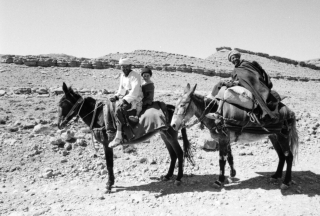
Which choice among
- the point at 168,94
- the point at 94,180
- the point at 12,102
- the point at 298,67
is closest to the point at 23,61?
the point at 12,102

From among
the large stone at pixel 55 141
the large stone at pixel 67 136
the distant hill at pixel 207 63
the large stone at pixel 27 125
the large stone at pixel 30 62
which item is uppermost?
the distant hill at pixel 207 63

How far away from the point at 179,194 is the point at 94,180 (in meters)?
2.14

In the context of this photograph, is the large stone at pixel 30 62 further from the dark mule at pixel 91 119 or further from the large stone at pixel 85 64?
the dark mule at pixel 91 119

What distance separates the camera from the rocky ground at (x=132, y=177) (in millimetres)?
4969

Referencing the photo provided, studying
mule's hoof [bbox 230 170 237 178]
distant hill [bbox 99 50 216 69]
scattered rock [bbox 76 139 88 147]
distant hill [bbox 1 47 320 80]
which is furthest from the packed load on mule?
distant hill [bbox 99 50 216 69]

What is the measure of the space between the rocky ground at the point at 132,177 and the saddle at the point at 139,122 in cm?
122

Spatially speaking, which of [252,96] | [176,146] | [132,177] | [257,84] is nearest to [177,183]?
[176,146]

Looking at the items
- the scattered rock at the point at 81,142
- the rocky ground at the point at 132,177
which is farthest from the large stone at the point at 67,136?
the scattered rock at the point at 81,142

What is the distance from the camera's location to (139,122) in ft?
18.3

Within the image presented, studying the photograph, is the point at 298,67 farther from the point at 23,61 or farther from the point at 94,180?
the point at 94,180

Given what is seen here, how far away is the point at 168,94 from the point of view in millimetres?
13062

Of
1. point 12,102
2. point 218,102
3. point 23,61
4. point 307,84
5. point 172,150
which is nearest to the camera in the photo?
point 218,102

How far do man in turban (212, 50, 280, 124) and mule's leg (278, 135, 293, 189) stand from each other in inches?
22.8

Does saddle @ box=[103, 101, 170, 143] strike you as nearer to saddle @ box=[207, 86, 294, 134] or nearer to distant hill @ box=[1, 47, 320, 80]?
saddle @ box=[207, 86, 294, 134]
